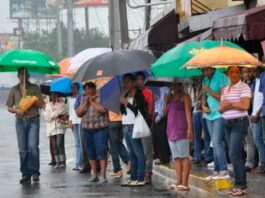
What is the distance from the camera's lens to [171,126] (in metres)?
12.1

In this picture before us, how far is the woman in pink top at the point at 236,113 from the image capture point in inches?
428

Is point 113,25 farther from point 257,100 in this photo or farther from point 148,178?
point 257,100

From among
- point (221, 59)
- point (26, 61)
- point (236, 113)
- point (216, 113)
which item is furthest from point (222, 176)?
point (26, 61)

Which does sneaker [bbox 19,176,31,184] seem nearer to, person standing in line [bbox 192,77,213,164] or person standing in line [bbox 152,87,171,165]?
person standing in line [bbox 152,87,171,165]

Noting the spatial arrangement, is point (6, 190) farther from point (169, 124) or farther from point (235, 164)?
point (235, 164)

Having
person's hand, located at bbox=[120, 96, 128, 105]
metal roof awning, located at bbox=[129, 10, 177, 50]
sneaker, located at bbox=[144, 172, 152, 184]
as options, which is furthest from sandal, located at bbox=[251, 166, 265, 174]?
metal roof awning, located at bbox=[129, 10, 177, 50]

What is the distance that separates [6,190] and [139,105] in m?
2.36

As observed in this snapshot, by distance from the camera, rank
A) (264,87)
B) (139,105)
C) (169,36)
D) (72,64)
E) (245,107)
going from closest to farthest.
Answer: (245,107), (264,87), (139,105), (72,64), (169,36)

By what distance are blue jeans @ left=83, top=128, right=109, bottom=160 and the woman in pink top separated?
313 cm

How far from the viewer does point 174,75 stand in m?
12.1

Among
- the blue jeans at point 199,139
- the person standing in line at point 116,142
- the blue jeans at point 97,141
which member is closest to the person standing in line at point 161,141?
the blue jeans at point 199,139

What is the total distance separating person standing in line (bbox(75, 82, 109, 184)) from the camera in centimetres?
1377

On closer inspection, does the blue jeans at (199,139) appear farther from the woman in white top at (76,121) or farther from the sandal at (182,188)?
the sandal at (182,188)

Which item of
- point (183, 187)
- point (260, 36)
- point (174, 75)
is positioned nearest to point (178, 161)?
point (183, 187)
